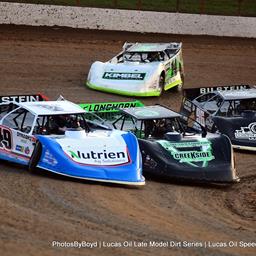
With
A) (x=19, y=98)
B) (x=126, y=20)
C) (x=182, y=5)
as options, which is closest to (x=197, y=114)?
(x=19, y=98)

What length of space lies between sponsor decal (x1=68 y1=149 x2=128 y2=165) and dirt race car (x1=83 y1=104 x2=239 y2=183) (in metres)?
0.66

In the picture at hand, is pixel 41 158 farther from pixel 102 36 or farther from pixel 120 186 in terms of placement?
pixel 102 36

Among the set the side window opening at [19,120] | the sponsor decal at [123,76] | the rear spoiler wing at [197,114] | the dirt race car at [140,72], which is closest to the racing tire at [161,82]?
the dirt race car at [140,72]

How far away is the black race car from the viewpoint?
44.2 feet

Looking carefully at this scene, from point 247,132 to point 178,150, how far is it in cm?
328

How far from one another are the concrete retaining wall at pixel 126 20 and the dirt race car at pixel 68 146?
14874 mm

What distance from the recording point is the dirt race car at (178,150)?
13461 mm

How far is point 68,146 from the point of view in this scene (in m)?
12.9

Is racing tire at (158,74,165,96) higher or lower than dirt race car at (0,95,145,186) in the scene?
lower

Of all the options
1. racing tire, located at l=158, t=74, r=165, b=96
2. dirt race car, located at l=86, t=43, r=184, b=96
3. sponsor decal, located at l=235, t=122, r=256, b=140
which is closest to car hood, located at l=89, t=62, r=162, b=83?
dirt race car, located at l=86, t=43, r=184, b=96

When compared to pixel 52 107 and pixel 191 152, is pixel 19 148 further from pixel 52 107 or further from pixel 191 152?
pixel 191 152

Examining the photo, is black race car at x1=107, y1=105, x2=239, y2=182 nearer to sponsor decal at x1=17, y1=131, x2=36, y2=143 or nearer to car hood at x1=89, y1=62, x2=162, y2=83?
sponsor decal at x1=17, y1=131, x2=36, y2=143

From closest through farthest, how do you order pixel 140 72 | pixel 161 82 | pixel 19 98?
1. pixel 19 98
2. pixel 140 72
3. pixel 161 82

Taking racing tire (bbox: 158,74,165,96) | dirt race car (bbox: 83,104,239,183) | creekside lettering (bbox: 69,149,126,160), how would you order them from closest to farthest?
creekside lettering (bbox: 69,149,126,160) < dirt race car (bbox: 83,104,239,183) < racing tire (bbox: 158,74,165,96)
